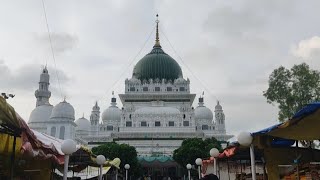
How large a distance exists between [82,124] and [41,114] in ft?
26.7

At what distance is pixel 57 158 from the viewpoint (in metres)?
10.0

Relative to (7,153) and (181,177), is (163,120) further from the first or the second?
(7,153)

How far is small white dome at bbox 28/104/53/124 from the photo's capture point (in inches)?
2461

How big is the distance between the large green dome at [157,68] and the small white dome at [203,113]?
7.02 m

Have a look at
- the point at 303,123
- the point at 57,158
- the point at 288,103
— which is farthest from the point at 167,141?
the point at 303,123

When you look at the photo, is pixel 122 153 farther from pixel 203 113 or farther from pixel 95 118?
pixel 203 113

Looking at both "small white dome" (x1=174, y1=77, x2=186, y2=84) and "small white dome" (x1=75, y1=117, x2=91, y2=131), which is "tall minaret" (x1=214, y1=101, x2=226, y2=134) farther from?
"small white dome" (x1=75, y1=117, x2=91, y2=131)

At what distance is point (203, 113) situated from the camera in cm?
6303

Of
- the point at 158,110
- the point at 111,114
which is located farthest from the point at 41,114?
the point at 158,110

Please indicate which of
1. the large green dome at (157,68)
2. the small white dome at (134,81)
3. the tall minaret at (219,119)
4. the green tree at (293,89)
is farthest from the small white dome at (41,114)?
the green tree at (293,89)

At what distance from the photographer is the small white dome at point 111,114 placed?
61.7 meters

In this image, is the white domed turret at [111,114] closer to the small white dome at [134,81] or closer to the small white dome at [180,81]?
the small white dome at [134,81]

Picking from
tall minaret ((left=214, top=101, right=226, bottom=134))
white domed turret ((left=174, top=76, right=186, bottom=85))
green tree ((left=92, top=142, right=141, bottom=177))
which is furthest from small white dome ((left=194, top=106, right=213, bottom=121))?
green tree ((left=92, top=142, right=141, bottom=177))

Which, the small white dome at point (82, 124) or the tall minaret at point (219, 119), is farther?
the small white dome at point (82, 124)
